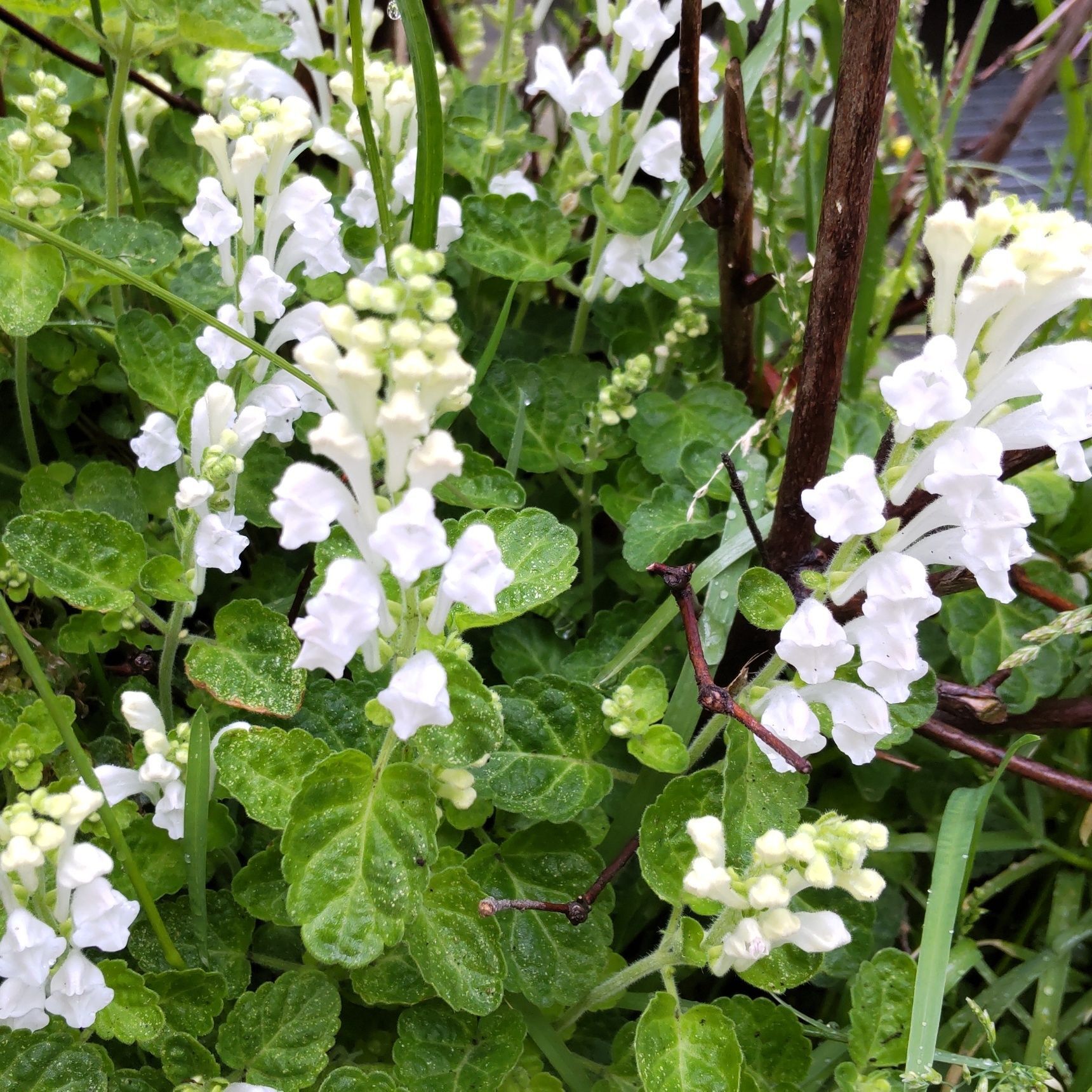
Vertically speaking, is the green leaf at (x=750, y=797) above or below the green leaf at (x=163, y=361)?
below

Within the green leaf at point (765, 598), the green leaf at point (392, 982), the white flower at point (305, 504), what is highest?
the white flower at point (305, 504)

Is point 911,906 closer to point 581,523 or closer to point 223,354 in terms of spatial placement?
point 581,523

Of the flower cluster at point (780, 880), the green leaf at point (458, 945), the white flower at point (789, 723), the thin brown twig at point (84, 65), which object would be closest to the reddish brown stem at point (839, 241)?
the white flower at point (789, 723)

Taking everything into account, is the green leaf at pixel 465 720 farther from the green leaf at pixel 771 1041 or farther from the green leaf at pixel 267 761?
the green leaf at pixel 771 1041

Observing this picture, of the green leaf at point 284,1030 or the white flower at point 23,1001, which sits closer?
the white flower at point 23,1001

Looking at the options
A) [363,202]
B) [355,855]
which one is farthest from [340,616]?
[363,202]

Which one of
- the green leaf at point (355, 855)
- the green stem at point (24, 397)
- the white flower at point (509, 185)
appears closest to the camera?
the green leaf at point (355, 855)

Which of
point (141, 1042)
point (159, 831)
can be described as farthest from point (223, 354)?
point (141, 1042)
